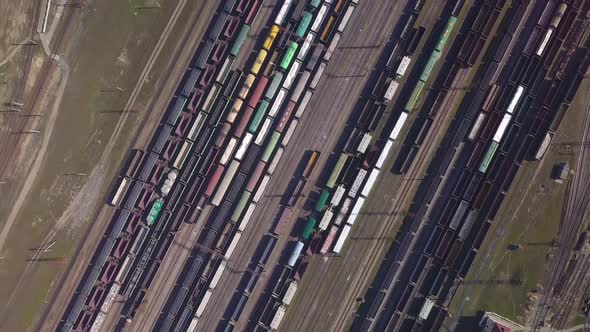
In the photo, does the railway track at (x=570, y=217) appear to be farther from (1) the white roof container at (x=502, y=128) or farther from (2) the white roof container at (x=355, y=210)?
(2) the white roof container at (x=355, y=210)

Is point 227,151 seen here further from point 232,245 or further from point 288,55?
point 288,55

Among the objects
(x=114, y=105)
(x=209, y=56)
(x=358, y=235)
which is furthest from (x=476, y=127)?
(x=114, y=105)

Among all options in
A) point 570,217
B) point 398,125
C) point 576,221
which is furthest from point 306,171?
point 576,221

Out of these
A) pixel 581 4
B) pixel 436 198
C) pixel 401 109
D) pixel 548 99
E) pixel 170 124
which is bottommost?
pixel 170 124

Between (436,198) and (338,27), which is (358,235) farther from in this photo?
(338,27)

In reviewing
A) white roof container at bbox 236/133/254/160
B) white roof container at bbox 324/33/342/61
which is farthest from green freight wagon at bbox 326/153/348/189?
white roof container at bbox 324/33/342/61

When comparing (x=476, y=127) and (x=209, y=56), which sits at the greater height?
(x=476, y=127)

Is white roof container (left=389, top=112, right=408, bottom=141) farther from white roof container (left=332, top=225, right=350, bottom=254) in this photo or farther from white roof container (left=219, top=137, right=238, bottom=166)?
white roof container (left=219, top=137, right=238, bottom=166)
